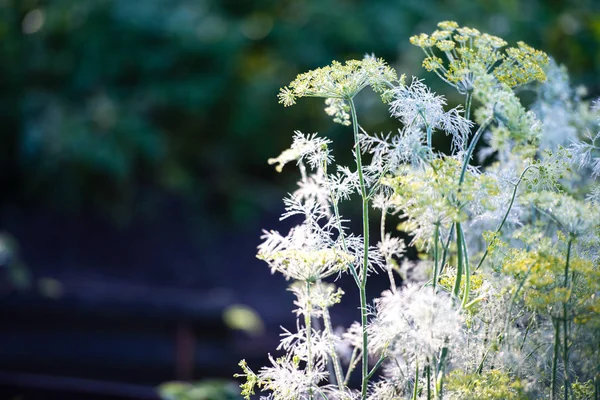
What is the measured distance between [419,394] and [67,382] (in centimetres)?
142

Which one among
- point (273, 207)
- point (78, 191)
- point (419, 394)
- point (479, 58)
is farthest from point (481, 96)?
point (78, 191)

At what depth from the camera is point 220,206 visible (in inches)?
224

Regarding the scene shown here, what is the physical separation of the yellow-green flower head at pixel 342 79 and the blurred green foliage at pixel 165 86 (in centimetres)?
401

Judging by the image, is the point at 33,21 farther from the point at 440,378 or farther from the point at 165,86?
the point at 440,378

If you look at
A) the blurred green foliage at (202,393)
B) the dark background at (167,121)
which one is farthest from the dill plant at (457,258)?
the dark background at (167,121)

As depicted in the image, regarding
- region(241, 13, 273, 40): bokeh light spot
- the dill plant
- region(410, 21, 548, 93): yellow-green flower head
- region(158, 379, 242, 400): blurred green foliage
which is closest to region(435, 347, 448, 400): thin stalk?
the dill plant

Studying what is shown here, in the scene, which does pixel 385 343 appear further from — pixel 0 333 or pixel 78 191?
pixel 78 191

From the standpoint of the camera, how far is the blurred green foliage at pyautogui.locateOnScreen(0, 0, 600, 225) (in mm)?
5098

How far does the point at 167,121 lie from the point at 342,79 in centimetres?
501

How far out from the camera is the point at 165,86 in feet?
17.5

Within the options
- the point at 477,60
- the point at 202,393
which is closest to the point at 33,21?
the point at 202,393

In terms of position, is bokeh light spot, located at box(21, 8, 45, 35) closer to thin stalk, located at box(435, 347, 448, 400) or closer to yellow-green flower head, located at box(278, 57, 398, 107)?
yellow-green flower head, located at box(278, 57, 398, 107)

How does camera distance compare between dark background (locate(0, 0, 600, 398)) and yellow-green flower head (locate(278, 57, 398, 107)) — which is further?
dark background (locate(0, 0, 600, 398))

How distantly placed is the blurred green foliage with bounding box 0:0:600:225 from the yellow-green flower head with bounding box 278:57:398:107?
4.01 meters
